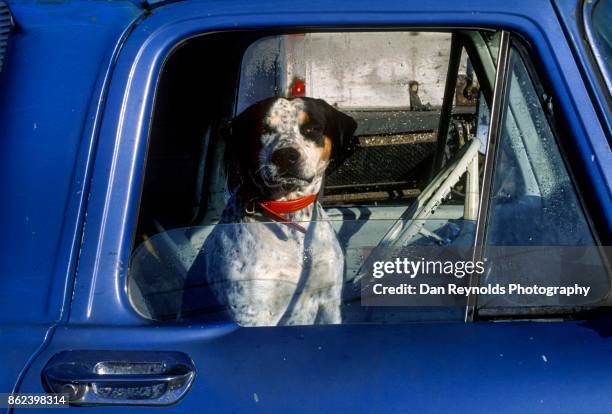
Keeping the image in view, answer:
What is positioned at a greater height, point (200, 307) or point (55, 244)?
point (55, 244)

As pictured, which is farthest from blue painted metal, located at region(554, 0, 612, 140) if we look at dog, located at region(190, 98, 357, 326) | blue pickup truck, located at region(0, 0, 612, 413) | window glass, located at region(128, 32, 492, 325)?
dog, located at region(190, 98, 357, 326)

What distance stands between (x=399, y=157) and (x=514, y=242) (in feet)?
3.72

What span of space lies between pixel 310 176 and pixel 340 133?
177 millimetres

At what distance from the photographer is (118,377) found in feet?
3.72

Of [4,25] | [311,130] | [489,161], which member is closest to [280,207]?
[311,130]

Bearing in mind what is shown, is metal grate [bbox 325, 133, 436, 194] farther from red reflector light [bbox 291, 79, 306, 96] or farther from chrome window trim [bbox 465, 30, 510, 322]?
chrome window trim [bbox 465, 30, 510, 322]

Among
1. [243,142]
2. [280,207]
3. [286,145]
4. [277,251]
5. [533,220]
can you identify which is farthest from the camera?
[286,145]

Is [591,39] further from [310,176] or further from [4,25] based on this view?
[310,176]

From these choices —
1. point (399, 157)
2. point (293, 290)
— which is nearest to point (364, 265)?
point (293, 290)

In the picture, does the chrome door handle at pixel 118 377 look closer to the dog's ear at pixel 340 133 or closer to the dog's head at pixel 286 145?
the dog's head at pixel 286 145

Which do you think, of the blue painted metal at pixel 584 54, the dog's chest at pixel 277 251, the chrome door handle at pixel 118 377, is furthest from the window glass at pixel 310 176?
the blue painted metal at pixel 584 54

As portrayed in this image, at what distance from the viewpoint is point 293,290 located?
1657 millimetres

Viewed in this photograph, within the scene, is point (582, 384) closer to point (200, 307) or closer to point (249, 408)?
point (249, 408)

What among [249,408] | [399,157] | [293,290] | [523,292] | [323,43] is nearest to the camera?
[249,408]
